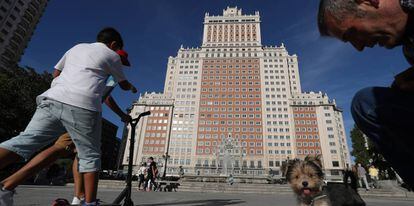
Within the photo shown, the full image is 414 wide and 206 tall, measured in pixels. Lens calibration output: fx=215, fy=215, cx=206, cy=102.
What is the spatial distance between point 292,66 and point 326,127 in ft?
86.4

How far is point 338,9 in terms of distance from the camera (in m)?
1.01

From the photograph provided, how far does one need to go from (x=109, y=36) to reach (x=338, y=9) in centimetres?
250

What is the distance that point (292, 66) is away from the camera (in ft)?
273

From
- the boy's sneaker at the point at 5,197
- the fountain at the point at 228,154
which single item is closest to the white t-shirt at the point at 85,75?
the boy's sneaker at the point at 5,197

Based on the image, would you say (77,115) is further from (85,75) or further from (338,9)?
(338,9)

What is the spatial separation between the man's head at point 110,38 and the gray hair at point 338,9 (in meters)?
2.36

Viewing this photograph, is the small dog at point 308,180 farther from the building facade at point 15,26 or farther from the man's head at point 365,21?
the building facade at point 15,26

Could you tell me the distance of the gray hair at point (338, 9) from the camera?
3.14ft

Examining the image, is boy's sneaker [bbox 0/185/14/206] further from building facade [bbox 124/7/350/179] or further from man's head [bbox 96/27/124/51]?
building facade [bbox 124/7/350/179]

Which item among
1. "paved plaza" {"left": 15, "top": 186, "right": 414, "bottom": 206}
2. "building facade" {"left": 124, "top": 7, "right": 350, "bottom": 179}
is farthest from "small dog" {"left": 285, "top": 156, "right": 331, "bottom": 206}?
"building facade" {"left": 124, "top": 7, "right": 350, "bottom": 179}

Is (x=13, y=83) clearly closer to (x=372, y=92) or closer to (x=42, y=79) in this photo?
(x=42, y=79)

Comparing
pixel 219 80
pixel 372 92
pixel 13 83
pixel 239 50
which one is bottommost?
Answer: pixel 372 92

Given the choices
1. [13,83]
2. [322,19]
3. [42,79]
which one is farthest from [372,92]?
[42,79]

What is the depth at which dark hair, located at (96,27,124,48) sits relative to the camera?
2658mm
